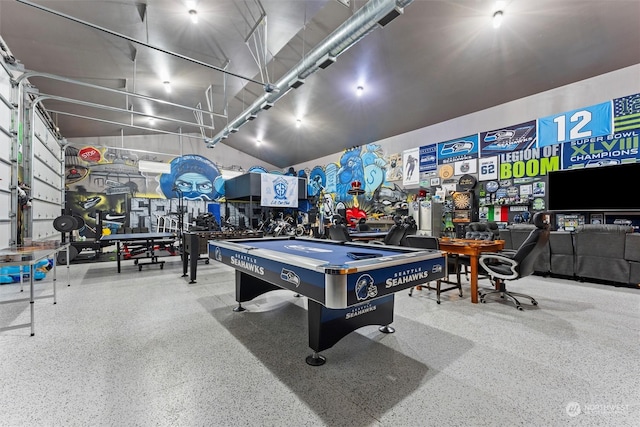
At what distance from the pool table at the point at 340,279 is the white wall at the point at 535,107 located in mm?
5697

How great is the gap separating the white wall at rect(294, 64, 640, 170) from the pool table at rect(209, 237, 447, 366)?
5.70 m

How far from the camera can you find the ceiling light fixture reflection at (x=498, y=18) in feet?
13.6

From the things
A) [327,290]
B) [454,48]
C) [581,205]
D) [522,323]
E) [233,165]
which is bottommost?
[522,323]

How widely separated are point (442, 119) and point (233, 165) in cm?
912

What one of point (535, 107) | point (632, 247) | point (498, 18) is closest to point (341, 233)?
point (498, 18)

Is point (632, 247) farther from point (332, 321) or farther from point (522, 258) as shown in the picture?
point (332, 321)

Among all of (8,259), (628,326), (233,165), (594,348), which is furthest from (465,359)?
(233,165)

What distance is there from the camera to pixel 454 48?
4914 mm

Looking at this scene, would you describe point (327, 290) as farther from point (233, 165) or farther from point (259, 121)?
point (233, 165)

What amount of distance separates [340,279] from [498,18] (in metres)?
5.17

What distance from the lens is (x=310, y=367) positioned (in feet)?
6.52

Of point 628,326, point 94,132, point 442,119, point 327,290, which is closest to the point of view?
point 327,290

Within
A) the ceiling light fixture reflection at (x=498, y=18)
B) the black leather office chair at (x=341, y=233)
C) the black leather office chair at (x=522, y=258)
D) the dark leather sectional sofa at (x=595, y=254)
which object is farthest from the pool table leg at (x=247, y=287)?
the ceiling light fixture reflection at (x=498, y=18)

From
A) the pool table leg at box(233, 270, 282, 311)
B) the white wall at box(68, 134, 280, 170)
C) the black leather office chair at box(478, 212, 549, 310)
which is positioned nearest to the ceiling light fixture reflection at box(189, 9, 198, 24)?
the pool table leg at box(233, 270, 282, 311)
